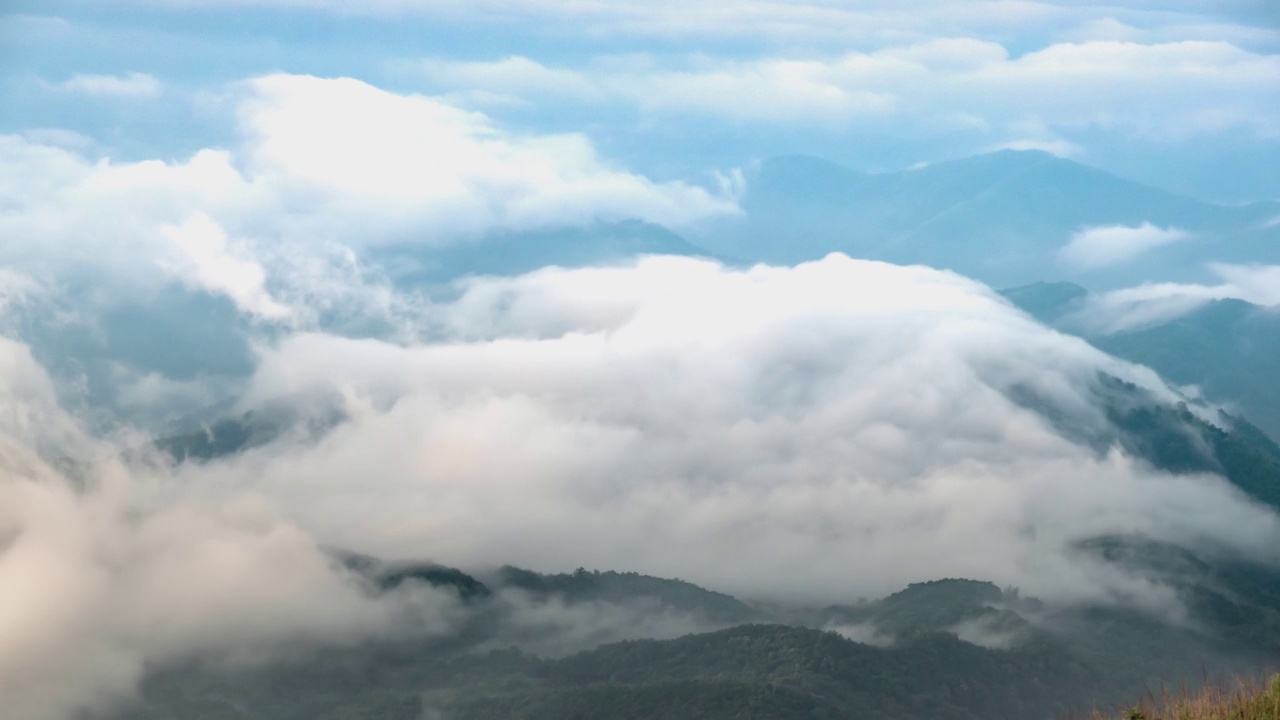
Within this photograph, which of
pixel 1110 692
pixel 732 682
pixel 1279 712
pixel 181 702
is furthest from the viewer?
pixel 181 702

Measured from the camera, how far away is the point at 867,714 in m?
151

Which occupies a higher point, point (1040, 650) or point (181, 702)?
point (1040, 650)

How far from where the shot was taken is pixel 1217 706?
2770 centimetres

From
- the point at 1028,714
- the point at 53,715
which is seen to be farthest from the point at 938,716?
the point at 53,715

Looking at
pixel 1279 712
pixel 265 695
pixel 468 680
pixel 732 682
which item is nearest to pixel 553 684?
pixel 468 680

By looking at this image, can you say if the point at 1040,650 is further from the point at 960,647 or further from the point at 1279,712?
the point at 1279,712

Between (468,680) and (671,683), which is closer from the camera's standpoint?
(671,683)

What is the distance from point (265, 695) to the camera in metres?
197

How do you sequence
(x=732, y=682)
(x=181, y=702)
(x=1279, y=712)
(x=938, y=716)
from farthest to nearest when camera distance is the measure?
(x=181, y=702), (x=938, y=716), (x=732, y=682), (x=1279, y=712)

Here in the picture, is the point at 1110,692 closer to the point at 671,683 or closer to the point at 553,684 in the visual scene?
the point at 671,683

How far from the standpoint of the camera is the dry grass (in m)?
27.3

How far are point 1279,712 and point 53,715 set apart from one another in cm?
18364

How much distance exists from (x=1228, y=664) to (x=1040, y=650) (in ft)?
122

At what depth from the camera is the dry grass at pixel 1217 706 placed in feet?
89.6
